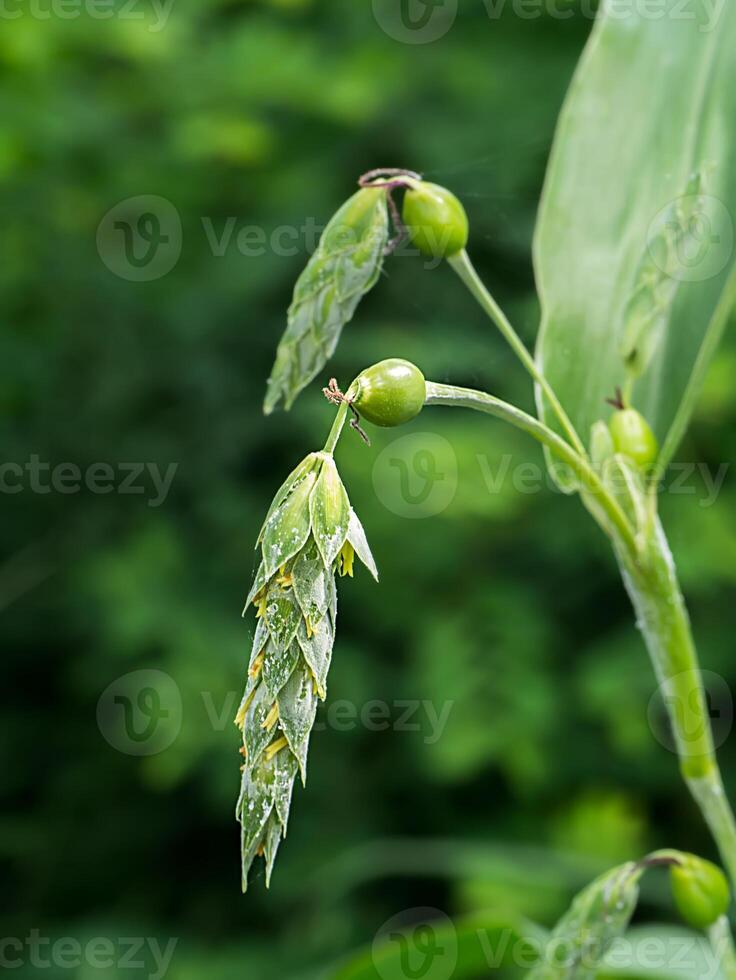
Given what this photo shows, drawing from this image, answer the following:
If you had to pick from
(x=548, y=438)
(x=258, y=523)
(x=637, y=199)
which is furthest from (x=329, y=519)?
(x=258, y=523)

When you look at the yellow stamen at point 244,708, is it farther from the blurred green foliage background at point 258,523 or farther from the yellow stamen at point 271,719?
the blurred green foliage background at point 258,523

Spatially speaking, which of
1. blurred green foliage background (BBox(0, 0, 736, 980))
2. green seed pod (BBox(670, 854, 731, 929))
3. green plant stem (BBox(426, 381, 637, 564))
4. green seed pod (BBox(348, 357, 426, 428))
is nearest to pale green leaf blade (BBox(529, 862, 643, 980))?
green seed pod (BBox(670, 854, 731, 929))

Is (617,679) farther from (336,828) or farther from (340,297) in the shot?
(340,297)

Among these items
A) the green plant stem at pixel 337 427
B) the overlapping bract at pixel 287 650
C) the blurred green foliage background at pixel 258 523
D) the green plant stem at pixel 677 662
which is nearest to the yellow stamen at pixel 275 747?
the overlapping bract at pixel 287 650

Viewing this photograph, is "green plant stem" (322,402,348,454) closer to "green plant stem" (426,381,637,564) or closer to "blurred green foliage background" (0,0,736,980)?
"green plant stem" (426,381,637,564)

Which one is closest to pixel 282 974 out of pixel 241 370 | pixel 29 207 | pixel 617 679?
pixel 617 679
